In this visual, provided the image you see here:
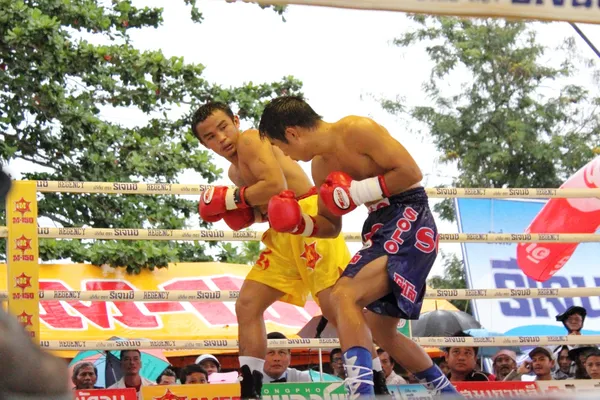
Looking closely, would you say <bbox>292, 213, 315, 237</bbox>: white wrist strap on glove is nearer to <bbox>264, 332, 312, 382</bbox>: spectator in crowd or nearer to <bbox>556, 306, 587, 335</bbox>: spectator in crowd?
<bbox>264, 332, 312, 382</bbox>: spectator in crowd

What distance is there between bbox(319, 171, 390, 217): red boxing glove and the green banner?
2.18 feet

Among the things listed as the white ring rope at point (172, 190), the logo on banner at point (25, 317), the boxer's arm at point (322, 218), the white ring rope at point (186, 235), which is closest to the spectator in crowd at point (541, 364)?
the white ring rope at point (186, 235)

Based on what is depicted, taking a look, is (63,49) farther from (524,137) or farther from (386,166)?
(524,137)

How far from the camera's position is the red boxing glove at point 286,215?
12.9 feet

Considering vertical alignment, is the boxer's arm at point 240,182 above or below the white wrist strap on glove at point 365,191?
above

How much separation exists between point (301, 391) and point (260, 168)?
96 cm

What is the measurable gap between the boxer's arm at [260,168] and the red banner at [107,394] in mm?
920

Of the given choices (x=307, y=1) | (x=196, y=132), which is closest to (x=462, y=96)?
(x=196, y=132)

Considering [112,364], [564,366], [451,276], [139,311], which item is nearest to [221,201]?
[112,364]

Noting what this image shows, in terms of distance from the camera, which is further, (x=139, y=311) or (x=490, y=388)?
(x=139, y=311)

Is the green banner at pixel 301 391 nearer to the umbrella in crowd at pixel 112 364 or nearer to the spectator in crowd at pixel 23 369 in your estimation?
the umbrella in crowd at pixel 112 364

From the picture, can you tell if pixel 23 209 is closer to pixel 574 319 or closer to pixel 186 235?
pixel 186 235

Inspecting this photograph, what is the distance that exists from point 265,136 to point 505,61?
12779 millimetres

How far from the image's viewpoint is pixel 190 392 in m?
3.92
